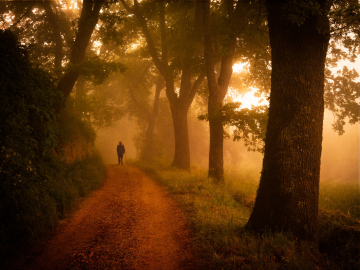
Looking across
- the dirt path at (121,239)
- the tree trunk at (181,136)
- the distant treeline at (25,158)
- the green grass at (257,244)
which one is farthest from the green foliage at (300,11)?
the tree trunk at (181,136)

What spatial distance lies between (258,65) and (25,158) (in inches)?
463

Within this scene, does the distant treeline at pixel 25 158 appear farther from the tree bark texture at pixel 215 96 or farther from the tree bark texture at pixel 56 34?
the tree bark texture at pixel 56 34

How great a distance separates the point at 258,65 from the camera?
12.0 m

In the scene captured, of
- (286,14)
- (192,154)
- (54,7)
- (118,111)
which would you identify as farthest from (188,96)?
(192,154)

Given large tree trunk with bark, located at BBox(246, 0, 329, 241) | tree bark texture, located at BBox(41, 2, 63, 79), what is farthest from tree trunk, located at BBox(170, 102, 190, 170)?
large tree trunk with bark, located at BBox(246, 0, 329, 241)

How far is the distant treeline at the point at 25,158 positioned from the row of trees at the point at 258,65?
285 centimetres

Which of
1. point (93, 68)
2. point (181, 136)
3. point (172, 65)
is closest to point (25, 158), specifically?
point (93, 68)

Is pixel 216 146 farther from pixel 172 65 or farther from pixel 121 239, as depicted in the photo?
pixel 121 239

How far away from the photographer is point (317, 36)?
4.40m

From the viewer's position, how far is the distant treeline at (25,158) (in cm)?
426

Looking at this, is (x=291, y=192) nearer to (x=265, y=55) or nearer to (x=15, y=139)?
(x=15, y=139)

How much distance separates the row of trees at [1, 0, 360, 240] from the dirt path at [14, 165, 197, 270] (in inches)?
75.4

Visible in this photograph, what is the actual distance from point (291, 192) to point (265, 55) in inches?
331

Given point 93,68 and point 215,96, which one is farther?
point 215,96
